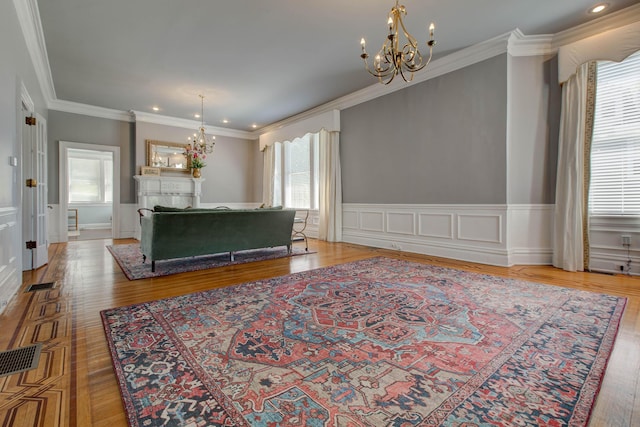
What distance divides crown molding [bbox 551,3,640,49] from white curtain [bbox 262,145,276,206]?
6601mm

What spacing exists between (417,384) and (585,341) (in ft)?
4.48

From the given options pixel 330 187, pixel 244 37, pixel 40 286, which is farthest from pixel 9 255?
pixel 330 187

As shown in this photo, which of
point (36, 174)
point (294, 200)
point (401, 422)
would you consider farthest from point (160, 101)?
point (401, 422)

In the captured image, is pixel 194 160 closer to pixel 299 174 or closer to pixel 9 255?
pixel 299 174

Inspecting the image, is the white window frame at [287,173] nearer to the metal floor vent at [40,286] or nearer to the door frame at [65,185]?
the door frame at [65,185]

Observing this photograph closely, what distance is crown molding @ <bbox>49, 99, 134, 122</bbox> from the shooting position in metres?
6.67

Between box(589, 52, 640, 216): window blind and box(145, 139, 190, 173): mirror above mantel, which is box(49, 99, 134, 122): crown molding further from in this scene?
box(589, 52, 640, 216): window blind

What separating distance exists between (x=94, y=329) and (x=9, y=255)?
1613mm

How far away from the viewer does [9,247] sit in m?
2.90

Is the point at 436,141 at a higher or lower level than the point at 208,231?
higher

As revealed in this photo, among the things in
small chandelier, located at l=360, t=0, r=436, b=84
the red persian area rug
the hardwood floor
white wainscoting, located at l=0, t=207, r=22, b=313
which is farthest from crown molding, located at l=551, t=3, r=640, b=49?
white wainscoting, located at l=0, t=207, r=22, b=313

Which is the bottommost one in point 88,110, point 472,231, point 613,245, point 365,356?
point 365,356

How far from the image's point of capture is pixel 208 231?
437 centimetres

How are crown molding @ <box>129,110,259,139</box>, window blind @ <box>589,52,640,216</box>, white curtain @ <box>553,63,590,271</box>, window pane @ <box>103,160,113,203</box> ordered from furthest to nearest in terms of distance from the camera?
window pane @ <box>103,160,113,203</box> < crown molding @ <box>129,110,259,139</box> < white curtain @ <box>553,63,590,271</box> < window blind @ <box>589,52,640,216</box>
